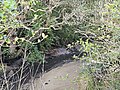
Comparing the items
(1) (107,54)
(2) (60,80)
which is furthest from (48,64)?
(1) (107,54)

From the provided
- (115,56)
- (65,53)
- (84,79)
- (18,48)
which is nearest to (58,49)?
(65,53)

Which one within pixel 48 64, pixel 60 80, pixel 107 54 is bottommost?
pixel 48 64

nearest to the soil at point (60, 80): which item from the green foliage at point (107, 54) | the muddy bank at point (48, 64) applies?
the muddy bank at point (48, 64)

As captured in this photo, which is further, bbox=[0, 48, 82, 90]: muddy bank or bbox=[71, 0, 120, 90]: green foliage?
bbox=[0, 48, 82, 90]: muddy bank

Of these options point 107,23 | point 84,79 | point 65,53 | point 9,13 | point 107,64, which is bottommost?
point 65,53

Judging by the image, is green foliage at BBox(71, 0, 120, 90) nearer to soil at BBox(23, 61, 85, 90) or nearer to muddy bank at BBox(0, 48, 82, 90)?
soil at BBox(23, 61, 85, 90)

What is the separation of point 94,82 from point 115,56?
3.72 feet

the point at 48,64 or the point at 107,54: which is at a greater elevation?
the point at 107,54

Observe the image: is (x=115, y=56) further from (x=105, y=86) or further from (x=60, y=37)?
(x=60, y=37)

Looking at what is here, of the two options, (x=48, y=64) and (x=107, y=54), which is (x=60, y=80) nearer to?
(x=48, y=64)

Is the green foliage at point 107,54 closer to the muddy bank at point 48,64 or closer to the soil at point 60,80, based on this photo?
the soil at point 60,80

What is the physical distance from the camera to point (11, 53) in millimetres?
8016

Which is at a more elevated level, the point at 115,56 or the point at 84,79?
the point at 115,56

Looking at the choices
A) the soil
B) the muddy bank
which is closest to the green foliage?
the soil
